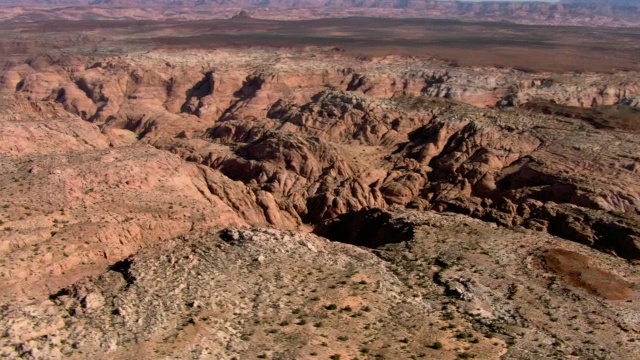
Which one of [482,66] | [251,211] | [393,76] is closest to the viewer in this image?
[251,211]

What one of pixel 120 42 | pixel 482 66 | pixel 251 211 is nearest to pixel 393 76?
pixel 482 66

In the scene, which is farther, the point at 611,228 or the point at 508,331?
the point at 611,228

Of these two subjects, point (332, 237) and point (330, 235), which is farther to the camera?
point (330, 235)

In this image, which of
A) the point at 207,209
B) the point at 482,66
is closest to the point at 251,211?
the point at 207,209

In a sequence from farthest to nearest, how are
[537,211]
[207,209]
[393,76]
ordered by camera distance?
[393,76] → [537,211] → [207,209]

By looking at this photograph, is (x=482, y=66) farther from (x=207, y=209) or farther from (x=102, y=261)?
(x=102, y=261)

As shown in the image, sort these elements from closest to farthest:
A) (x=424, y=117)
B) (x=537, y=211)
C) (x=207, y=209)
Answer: (x=207, y=209) → (x=537, y=211) → (x=424, y=117)

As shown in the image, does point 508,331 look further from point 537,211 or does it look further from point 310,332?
point 537,211
